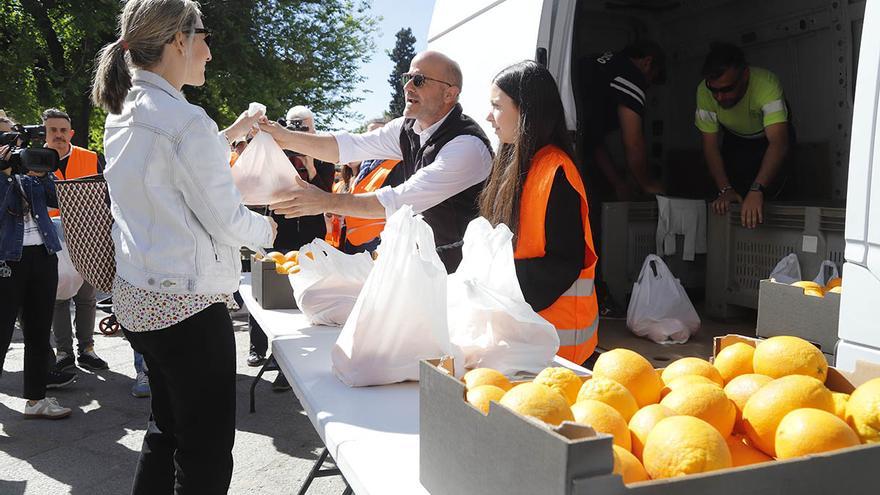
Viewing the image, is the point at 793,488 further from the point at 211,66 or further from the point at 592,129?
the point at 211,66

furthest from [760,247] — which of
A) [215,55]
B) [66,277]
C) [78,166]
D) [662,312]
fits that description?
[215,55]

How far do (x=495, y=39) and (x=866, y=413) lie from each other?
9.95 ft

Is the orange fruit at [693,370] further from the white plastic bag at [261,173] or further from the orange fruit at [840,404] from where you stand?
the white plastic bag at [261,173]

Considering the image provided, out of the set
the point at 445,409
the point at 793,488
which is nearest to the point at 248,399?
the point at 445,409

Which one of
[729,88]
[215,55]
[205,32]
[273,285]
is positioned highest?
[215,55]

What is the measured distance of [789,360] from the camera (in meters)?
1.30

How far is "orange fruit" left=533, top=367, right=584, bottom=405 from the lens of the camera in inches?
50.0

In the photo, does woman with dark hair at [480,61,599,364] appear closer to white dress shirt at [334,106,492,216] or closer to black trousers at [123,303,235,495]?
white dress shirt at [334,106,492,216]

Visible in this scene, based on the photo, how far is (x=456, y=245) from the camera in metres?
3.02

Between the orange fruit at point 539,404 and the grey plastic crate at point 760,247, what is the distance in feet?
9.53

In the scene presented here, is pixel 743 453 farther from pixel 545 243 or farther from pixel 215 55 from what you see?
pixel 215 55

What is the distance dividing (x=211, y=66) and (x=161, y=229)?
14.7 metres

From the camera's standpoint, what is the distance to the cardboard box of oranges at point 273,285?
2.93 metres

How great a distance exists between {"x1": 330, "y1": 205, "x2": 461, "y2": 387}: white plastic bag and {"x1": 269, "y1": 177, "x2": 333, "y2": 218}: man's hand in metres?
0.86
